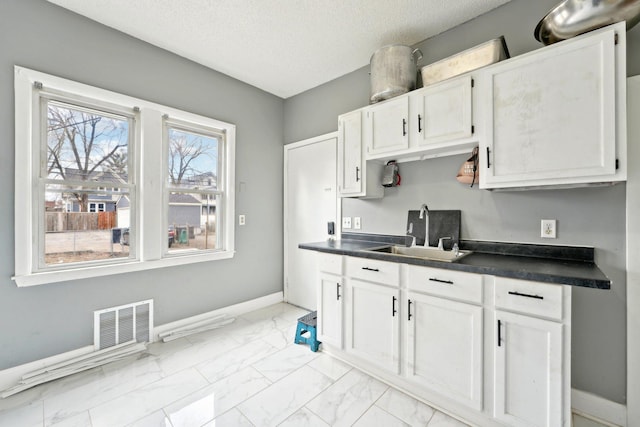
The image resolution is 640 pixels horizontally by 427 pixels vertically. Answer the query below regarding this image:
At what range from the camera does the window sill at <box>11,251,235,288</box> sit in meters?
1.93

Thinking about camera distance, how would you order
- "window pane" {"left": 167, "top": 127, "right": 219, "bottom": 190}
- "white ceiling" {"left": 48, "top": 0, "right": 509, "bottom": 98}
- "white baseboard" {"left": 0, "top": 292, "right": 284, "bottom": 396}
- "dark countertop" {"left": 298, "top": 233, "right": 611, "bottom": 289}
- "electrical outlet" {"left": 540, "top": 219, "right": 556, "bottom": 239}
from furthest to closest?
"window pane" {"left": 167, "top": 127, "right": 219, "bottom": 190} → "white ceiling" {"left": 48, "top": 0, "right": 509, "bottom": 98} → "white baseboard" {"left": 0, "top": 292, "right": 284, "bottom": 396} → "electrical outlet" {"left": 540, "top": 219, "right": 556, "bottom": 239} → "dark countertop" {"left": 298, "top": 233, "right": 611, "bottom": 289}

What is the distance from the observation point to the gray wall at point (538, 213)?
62.8 inches

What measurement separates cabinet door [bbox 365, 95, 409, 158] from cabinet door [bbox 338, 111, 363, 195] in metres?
0.10

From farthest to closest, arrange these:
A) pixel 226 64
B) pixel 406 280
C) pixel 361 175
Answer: pixel 226 64 → pixel 361 175 → pixel 406 280

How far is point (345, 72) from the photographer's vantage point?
2.98 m

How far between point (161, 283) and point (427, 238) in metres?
2.55

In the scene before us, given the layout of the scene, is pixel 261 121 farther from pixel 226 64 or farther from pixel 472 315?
pixel 472 315

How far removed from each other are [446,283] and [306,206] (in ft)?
6.93

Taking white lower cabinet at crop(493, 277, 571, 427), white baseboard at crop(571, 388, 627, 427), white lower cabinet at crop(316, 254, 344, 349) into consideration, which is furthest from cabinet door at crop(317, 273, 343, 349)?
white baseboard at crop(571, 388, 627, 427)

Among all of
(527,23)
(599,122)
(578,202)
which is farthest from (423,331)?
(527,23)

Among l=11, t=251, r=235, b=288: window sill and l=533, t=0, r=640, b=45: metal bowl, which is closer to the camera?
l=533, t=0, r=640, b=45: metal bowl

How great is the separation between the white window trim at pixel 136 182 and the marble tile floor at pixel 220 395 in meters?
0.79

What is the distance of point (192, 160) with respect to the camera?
115 inches

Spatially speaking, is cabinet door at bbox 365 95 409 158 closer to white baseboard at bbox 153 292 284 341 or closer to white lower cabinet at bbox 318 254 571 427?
white lower cabinet at bbox 318 254 571 427
